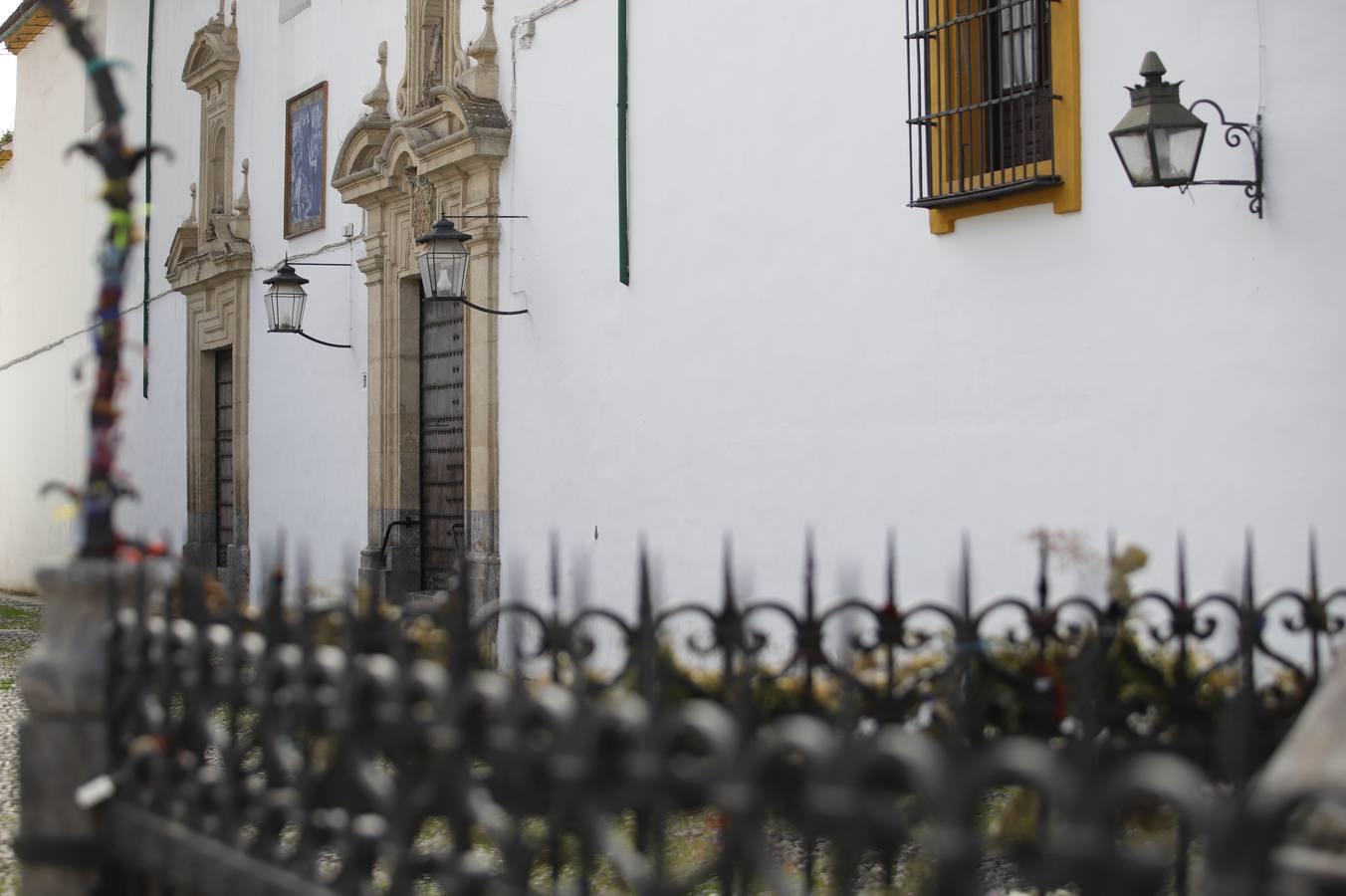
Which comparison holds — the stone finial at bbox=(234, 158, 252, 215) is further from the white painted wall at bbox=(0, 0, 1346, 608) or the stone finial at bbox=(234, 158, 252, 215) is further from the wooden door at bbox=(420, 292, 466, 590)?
the wooden door at bbox=(420, 292, 466, 590)

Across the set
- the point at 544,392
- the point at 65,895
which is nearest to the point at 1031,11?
the point at 544,392

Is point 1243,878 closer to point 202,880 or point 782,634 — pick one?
point 202,880

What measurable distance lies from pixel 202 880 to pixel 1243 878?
5.60 feet

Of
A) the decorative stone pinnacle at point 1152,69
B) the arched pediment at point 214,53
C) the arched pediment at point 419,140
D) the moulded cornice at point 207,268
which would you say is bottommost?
the decorative stone pinnacle at point 1152,69

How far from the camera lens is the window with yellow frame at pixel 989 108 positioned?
6.52m

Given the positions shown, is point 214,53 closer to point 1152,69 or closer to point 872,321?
point 872,321

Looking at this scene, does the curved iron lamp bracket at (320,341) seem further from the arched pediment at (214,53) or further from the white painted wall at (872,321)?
the arched pediment at (214,53)

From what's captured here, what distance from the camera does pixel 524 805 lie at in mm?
2045

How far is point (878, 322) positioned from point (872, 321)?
42 millimetres

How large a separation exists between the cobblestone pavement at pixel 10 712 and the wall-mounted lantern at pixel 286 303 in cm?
300

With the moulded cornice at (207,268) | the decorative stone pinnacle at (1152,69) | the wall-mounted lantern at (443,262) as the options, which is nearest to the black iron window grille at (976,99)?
the decorative stone pinnacle at (1152,69)

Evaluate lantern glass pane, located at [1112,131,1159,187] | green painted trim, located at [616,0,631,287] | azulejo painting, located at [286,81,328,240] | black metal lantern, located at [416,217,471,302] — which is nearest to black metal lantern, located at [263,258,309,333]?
azulejo painting, located at [286,81,328,240]

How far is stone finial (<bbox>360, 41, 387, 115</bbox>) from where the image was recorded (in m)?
12.0

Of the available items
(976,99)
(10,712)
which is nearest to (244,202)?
(10,712)
